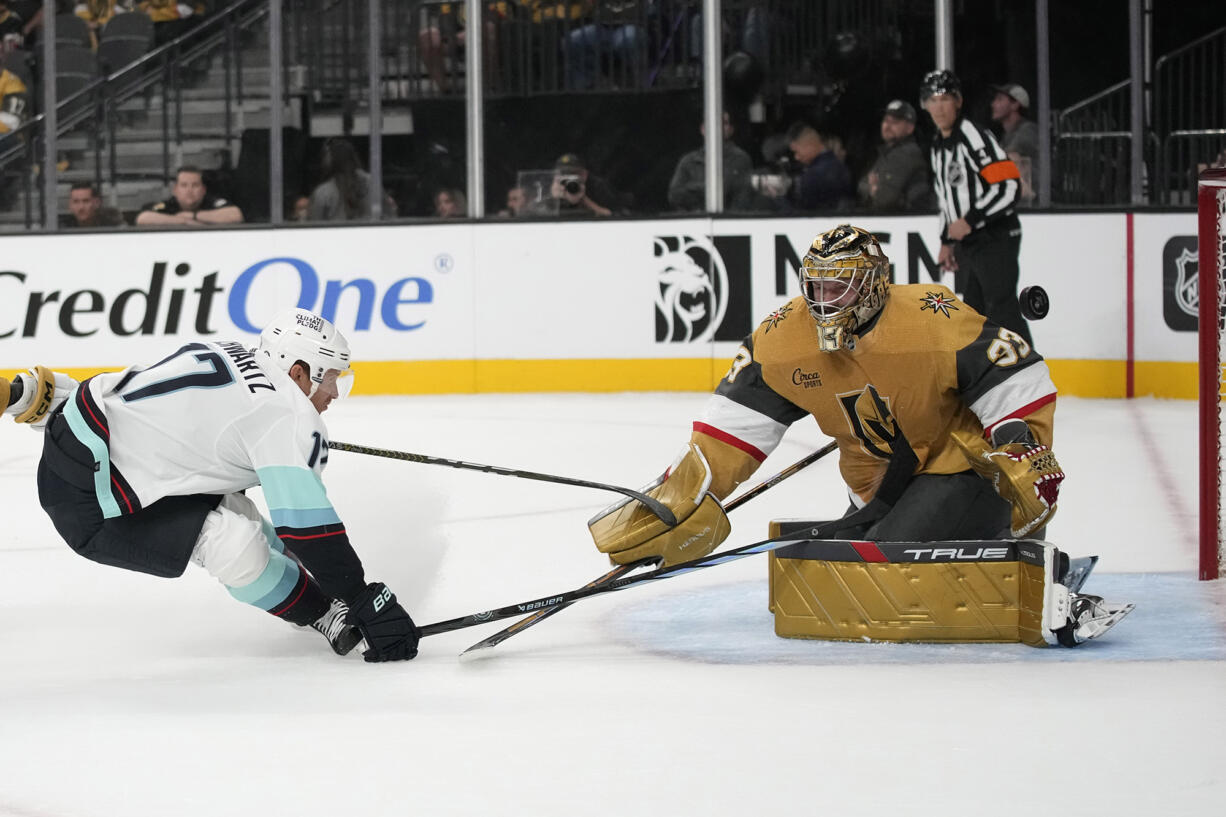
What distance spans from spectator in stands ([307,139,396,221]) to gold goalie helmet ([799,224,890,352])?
17.7ft

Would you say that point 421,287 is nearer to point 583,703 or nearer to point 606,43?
point 606,43

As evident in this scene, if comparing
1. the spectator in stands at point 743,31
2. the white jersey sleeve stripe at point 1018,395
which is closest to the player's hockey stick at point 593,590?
the white jersey sleeve stripe at point 1018,395

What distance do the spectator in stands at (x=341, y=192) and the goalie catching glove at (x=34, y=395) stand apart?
5.05m

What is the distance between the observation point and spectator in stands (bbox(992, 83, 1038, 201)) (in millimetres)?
7801

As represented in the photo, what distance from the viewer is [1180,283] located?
743 centimetres

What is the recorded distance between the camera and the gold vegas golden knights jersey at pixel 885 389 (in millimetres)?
3080

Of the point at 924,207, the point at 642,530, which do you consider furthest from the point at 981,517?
the point at 924,207

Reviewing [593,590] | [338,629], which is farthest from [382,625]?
[593,590]

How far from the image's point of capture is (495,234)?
319 inches

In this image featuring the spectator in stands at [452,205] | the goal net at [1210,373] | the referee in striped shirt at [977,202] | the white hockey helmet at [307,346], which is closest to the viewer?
the white hockey helmet at [307,346]

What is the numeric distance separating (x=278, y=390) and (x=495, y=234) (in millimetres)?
5206

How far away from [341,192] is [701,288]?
74.3 inches

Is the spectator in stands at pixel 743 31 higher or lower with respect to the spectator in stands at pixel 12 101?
higher

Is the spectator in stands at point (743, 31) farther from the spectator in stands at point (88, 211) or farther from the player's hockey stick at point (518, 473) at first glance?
the player's hockey stick at point (518, 473)
